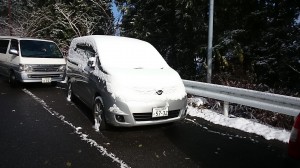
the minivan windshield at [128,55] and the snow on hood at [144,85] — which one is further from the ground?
the minivan windshield at [128,55]

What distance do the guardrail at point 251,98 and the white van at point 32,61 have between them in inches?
204

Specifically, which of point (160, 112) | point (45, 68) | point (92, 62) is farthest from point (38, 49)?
point (160, 112)

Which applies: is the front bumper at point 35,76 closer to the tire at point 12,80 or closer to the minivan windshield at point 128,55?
the tire at point 12,80

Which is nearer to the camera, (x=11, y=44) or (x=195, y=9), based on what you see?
(x=11, y=44)

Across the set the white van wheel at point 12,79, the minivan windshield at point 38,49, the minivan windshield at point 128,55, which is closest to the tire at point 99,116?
the minivan windshield at point 128,55

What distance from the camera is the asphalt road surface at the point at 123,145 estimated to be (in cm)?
433

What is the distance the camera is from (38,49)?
10.8 meters

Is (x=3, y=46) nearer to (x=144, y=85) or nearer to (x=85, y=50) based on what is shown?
(x=85, y=50)

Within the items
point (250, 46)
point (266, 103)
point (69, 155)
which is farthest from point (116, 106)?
point (250, 46)

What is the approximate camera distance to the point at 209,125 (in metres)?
6.48

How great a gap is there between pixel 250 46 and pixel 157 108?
24.4 feet

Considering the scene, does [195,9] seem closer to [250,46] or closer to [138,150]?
[250,46]

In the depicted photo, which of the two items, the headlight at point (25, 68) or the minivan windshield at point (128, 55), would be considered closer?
the minivan windshield at point (128, 55)

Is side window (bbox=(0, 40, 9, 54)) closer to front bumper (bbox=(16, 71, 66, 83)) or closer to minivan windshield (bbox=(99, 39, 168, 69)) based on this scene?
front bumper (bbox=(16, 71, 66, 83))
